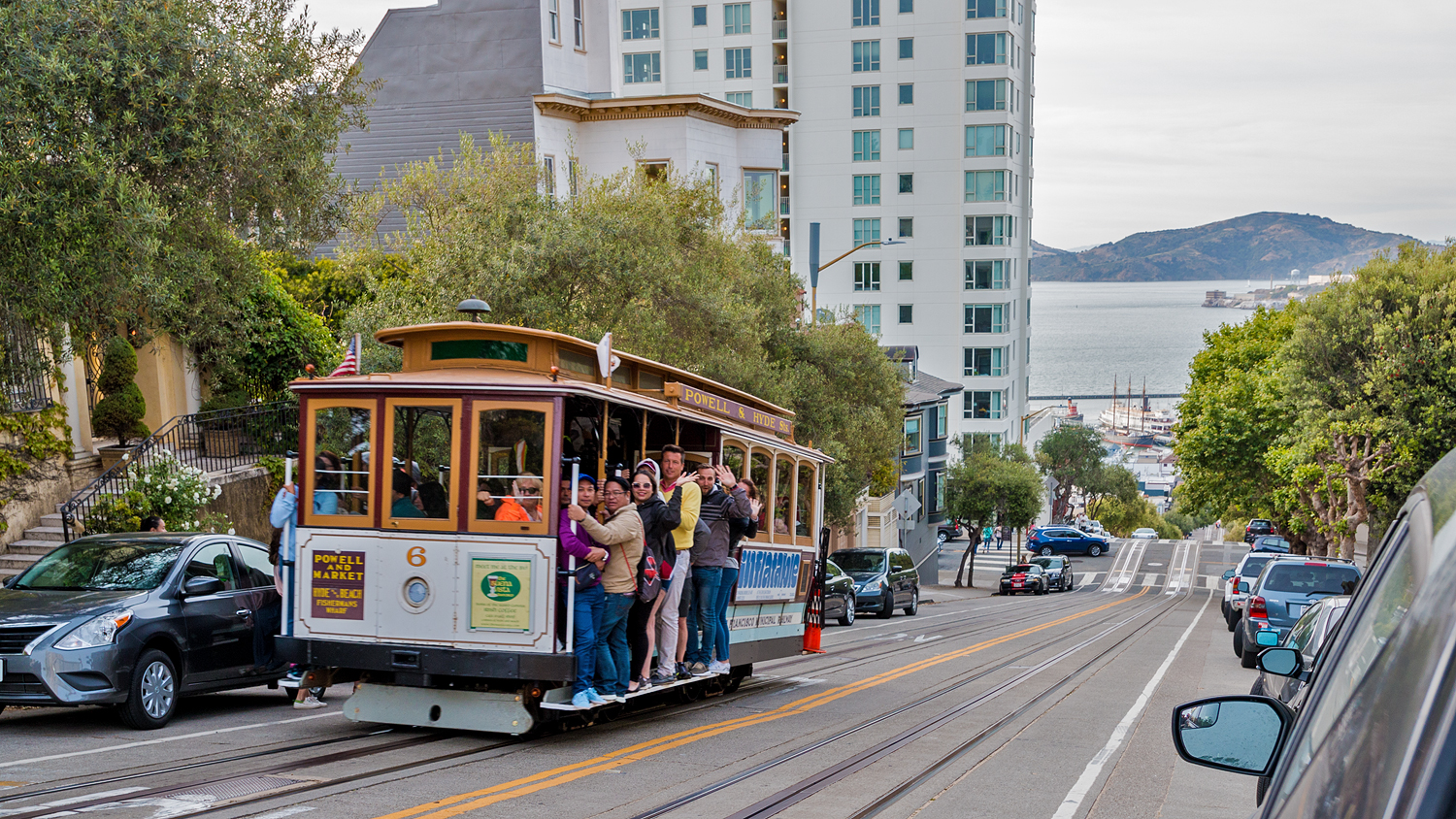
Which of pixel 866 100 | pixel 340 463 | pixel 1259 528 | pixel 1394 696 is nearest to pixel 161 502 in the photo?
pixel 340 463

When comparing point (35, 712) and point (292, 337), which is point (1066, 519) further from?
point (35, 712)

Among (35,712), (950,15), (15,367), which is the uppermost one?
(950,15)

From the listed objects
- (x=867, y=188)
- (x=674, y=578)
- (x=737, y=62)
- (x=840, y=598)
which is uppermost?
(x=737, y=62)

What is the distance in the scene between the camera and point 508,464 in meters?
10.2

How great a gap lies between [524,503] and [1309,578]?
46.7 ft

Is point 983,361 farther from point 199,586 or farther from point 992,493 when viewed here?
point 199,586

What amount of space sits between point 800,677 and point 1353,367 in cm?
2811

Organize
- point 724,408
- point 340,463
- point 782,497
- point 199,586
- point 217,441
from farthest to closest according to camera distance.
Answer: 1. point 217,441
2. point 782,497
3. point 724,408
4. point 199,586
5. point 340,463

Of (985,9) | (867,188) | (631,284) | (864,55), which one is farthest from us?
(867,188)

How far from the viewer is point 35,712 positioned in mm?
11602

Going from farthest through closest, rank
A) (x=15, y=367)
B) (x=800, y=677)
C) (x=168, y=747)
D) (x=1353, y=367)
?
(x=1353, y=367), (x=800, y=677), (x=15, y=367), (x=168, y=747)

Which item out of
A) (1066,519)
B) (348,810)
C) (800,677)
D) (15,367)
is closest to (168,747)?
(348,810)

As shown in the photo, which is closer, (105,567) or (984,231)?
(105,567)

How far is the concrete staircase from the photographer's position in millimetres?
17125
